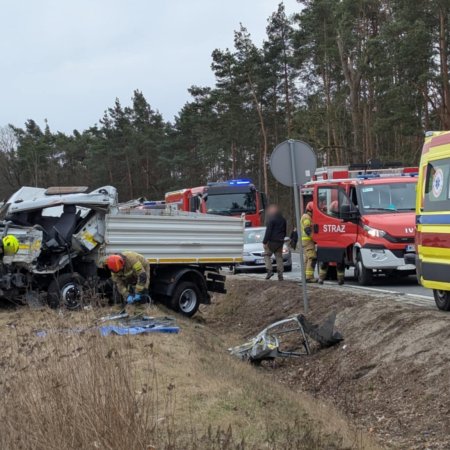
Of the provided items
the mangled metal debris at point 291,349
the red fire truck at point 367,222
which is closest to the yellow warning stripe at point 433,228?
the mangled metal debris at point 291,349

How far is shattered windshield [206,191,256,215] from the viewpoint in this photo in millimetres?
26141

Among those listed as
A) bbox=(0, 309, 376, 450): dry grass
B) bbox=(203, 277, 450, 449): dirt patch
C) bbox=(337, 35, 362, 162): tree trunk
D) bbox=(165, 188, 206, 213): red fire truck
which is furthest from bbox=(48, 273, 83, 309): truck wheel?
bbox=(337, 35, 362, 162): tree trunk

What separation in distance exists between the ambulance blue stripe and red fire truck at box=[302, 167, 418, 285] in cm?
396

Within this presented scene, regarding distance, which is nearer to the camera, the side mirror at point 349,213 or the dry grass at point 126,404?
the dry grass at point 126,404

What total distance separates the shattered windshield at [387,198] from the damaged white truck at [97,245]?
9.54 feet

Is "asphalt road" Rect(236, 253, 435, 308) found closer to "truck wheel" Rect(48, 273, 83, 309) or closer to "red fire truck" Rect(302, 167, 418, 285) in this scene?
"red fire truck" Rect(302, 167, 418, 285)

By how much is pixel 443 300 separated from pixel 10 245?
264 inches

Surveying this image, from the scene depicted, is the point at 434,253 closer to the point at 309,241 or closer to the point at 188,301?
the point at 188,301

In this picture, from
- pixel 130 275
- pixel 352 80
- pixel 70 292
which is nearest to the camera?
pixel 130 275

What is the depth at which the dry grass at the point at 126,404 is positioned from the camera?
4070 mm

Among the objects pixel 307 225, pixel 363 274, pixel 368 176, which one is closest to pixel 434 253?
pixel 363 274

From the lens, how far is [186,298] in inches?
512

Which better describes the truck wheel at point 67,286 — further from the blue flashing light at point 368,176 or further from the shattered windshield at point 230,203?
the shattered windshield at point 230,203

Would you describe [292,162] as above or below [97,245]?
above
